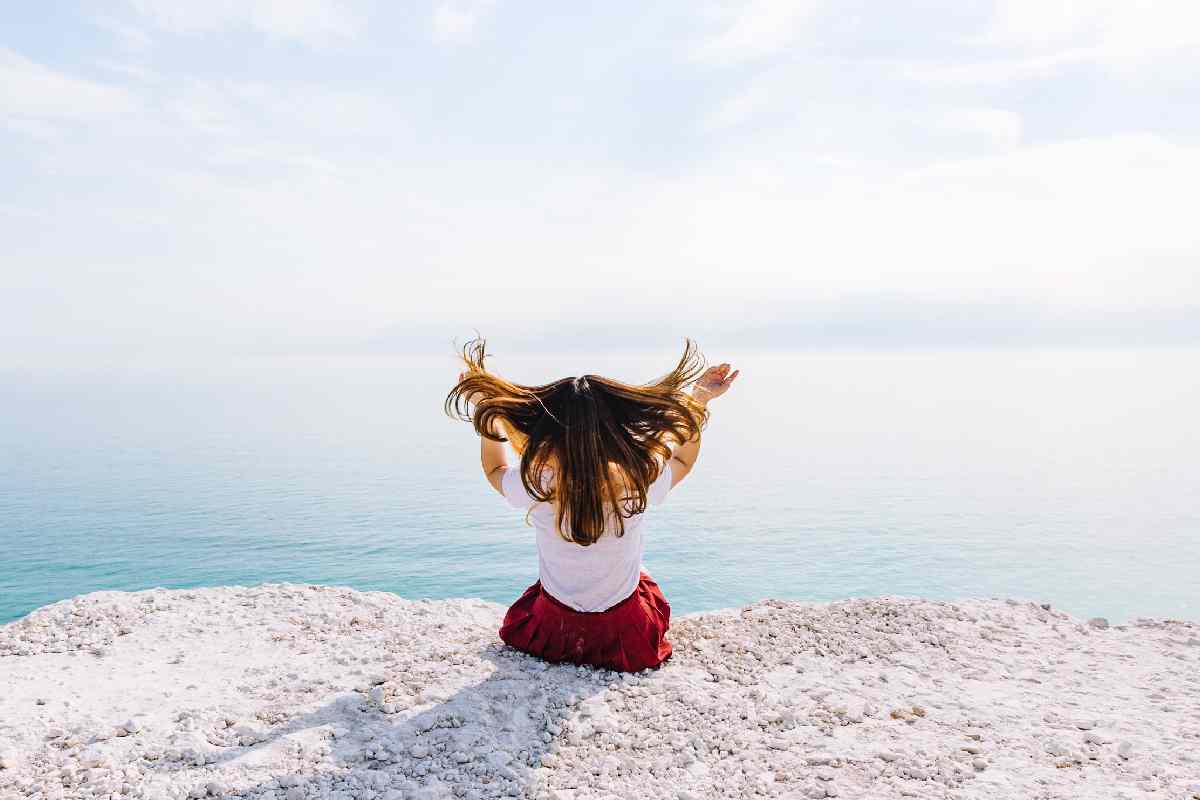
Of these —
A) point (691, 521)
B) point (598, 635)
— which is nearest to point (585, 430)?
point (598, 635)

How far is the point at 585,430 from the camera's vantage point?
4.92 metres

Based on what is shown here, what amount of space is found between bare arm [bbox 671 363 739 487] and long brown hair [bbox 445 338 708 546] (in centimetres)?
16

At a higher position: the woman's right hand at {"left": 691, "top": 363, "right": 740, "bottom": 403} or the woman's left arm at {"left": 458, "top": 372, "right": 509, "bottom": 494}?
the woman's right hand at {"left": 691, "top": 363, "right": 740, "bottom": 403}

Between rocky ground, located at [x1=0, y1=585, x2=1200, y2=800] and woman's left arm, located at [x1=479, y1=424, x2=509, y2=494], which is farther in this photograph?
woman's left arm, located at [x1=479, y1=424, x2=509, y2=494]

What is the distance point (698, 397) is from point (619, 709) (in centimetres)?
215

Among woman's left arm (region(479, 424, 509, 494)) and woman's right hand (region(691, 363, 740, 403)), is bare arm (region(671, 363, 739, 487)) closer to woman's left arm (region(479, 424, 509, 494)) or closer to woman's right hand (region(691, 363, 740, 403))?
woman's right hand (region(691, 363, 740, 403))

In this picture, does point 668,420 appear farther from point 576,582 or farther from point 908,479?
point 908,479

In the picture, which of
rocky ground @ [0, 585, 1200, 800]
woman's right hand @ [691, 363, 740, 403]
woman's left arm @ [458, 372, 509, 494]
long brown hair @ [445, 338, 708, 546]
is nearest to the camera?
rocky ground @ [0, 585, 1200, 800]

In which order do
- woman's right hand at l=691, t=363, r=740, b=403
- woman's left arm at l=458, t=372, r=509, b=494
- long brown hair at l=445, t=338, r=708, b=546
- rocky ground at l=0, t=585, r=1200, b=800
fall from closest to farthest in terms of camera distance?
1. rocky ground at l=0, t=585, r=1200, b=800
2. long brown hair at l=445, t=338, r=708, b=546
3. woman's left arm at l=458, t=372, r=509, b=494
4. woman's right hand at l=691, t=363, r=740, b=403

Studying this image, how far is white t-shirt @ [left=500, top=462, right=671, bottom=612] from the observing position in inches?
208

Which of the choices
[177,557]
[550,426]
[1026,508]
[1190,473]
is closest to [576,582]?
[550,426]

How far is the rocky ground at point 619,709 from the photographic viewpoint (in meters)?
4.09

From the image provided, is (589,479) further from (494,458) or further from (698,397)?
(698,397)

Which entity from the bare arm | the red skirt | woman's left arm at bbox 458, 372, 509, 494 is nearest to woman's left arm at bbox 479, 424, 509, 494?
woman's left arm at bbox 458, 372, 509, 494
